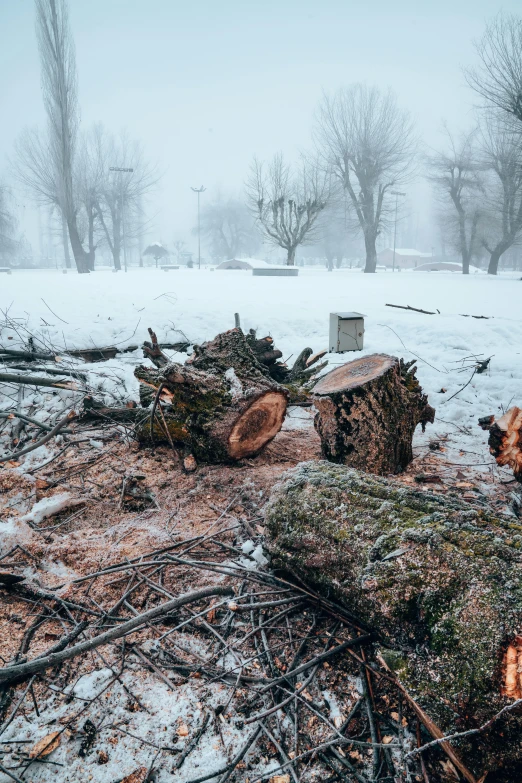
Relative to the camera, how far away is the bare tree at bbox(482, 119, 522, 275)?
2580 centimetres

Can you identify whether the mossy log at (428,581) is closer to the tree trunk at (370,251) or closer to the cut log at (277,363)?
the cut log at (277,363)

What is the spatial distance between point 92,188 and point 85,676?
121 feet

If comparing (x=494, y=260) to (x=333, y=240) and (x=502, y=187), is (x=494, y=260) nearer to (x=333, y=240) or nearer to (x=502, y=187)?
(x=502, y=187)

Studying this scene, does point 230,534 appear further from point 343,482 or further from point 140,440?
point 140,440

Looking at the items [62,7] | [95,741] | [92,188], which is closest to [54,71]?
[62,7]

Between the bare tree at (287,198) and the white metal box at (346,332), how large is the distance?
21153 mm

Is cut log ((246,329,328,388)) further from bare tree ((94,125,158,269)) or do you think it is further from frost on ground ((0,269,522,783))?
bare tree ((94,125,158,269))

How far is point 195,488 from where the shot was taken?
3307 mm

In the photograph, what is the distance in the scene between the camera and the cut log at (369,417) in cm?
324

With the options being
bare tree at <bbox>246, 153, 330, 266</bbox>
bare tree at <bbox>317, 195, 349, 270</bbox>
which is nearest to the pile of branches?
bare tree at <bbox>246, 153, 330, 266</bbox>

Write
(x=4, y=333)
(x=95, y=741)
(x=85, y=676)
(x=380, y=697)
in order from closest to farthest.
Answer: (x=95, y=741) < (x=380, y=697) < (x=85, y=676) < (x=4, y=333)

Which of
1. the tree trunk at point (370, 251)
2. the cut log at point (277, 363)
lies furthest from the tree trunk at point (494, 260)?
the cut log at point (277, 363)

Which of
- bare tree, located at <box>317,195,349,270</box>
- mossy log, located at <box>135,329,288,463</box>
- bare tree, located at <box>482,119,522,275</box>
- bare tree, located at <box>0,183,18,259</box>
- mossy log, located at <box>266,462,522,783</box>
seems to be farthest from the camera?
bare tree, located at <box>317,195,349,270</box>

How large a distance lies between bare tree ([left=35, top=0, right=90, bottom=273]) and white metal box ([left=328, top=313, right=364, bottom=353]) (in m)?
23.1
